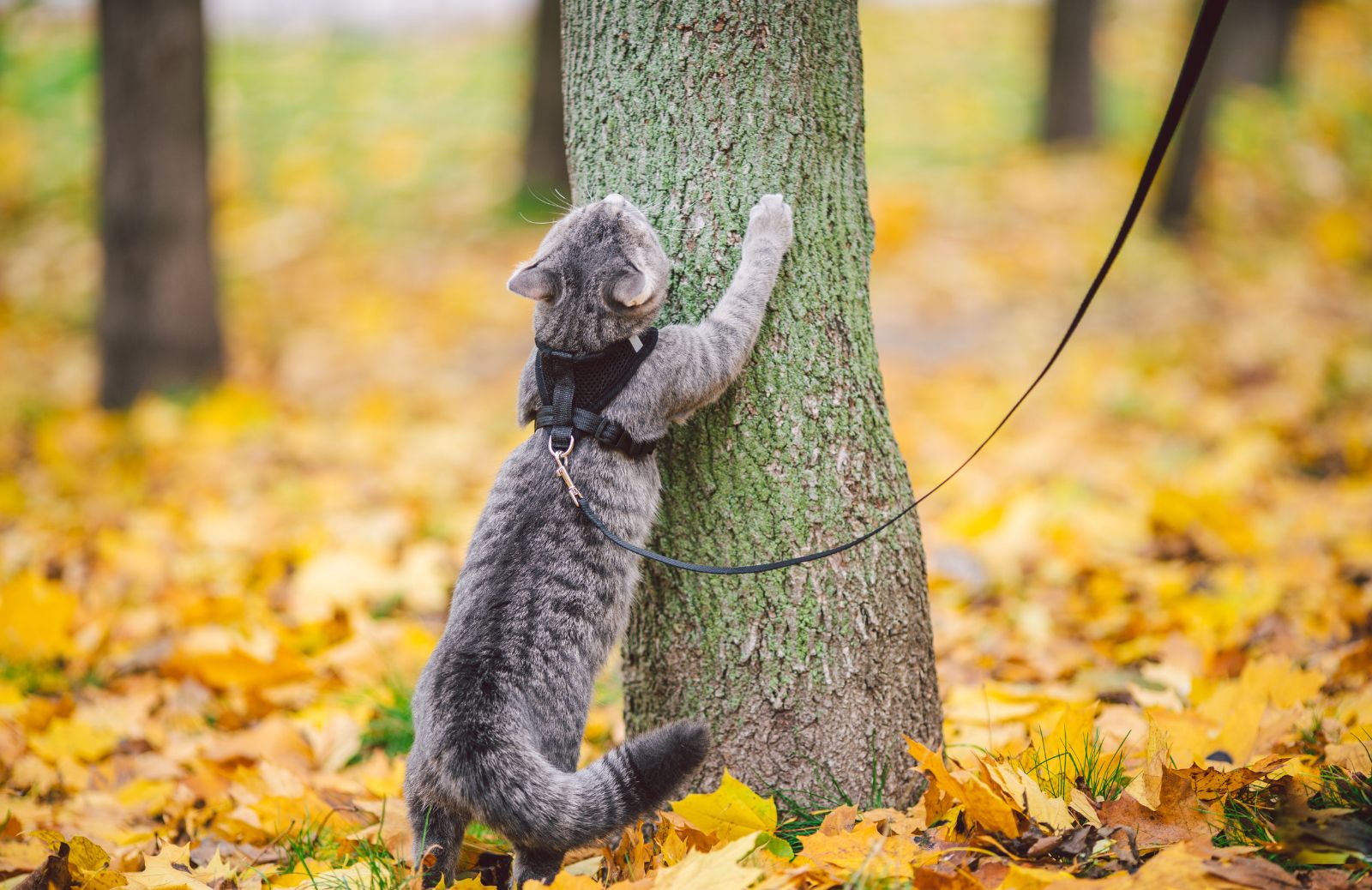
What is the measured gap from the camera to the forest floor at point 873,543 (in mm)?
2193

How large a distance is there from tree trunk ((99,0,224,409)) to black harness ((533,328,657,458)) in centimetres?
609

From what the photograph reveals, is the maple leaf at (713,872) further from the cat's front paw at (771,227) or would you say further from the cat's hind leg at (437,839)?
the cat's front paw at (771,227)

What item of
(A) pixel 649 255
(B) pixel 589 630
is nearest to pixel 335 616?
(B) pixel 589 630

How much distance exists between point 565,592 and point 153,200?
21.7ft

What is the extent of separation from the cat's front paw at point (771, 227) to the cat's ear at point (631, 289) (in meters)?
0.28

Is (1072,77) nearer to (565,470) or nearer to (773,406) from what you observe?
(773,406)

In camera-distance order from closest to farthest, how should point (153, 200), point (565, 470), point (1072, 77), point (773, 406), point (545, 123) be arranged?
point (565, 470), point (773, 406), point (153, 200), point (545, 123), point (1072, 77)

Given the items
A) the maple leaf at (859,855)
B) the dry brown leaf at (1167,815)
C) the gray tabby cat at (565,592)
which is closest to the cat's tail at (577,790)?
the gray tabby cat at (565,592)

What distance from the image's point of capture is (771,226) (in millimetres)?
2336

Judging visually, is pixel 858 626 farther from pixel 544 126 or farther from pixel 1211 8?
pixel 544 126

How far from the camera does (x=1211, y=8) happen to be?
1.86 m

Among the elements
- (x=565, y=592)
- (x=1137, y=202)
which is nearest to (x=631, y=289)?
(x=565, y=592)

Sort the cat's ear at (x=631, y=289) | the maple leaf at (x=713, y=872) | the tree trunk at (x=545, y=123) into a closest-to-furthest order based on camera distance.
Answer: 1. the maple leaf at (x=713, y=872)
2. the cat's ear at (x=631, y=289)
3. the tree trunk at (x=545, y=123)

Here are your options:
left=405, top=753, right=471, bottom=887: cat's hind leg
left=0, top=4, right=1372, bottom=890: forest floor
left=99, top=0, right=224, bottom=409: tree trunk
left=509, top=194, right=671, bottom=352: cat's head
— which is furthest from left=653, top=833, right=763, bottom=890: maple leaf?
left=99, top=0, right=224, bottom=409: tree trunk
